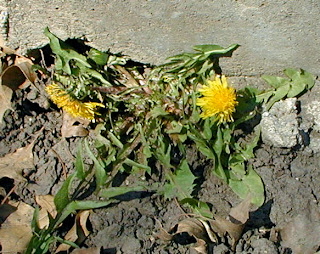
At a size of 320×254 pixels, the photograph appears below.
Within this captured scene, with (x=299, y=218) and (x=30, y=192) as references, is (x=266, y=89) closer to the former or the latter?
(x=299, y=218)

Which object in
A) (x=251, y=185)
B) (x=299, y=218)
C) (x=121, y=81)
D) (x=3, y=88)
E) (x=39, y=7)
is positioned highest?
(x=39, y=7)

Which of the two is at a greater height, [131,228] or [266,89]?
[266,89]

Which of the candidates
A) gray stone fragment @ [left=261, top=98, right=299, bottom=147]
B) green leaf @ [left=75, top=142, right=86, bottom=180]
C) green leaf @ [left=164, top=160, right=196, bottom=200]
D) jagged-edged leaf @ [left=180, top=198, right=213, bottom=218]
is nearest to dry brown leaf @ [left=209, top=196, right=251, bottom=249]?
jagged-edged leaf @ [left=180, top=198, right=213, bottom=218]

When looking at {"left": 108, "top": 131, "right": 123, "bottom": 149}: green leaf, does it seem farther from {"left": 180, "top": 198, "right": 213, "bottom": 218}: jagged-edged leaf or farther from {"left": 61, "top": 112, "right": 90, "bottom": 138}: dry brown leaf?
{"left": 180, "top": 198, "right": 213, "bottom": 218}: jagged-edged leaf

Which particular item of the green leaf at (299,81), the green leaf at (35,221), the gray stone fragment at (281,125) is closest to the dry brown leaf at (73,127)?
the green leaf at (35,221)

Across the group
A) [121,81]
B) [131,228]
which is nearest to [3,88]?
[121,81]

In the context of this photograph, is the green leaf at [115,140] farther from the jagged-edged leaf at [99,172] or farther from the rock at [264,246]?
the rock at [264,246]
